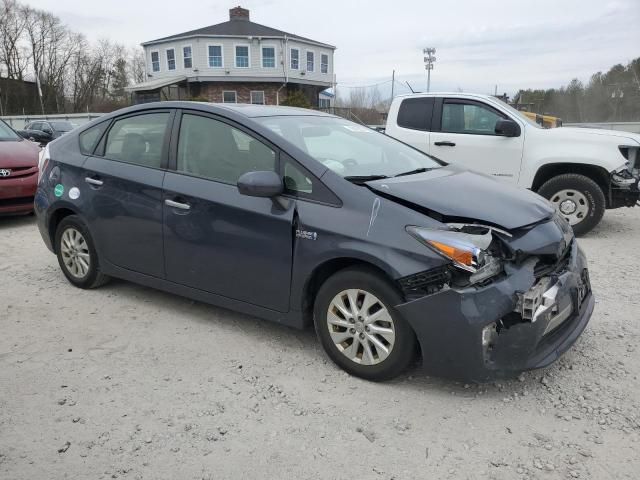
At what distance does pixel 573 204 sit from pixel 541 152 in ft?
2.60

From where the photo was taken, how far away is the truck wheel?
6695mm

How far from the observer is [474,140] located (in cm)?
734

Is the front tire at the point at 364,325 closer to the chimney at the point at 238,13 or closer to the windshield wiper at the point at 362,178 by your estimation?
the windshield wiper at the point at 362,178

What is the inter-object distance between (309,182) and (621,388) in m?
2.22

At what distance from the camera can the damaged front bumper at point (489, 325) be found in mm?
2725

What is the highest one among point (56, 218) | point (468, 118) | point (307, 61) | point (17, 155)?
point (307, 61)

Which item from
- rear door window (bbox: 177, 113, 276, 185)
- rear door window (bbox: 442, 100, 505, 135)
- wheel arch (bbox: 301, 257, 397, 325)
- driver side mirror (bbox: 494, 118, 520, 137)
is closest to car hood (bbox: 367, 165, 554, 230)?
wheel arch (bbox: 301, 257, 397, 325)

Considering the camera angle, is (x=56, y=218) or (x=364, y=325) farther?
(x=56, y=218)

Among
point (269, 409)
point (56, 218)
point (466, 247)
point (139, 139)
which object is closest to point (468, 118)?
point (139, 139)

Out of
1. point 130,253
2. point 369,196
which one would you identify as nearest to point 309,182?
point 369,196

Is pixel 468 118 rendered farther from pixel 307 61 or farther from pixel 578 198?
pixel 307 61

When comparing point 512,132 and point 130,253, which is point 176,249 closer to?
point 130,253

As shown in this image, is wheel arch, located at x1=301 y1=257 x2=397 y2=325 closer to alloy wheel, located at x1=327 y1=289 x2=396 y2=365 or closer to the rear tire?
alloy wheel, located at x1=327 y1=289 x2=396 y2=365

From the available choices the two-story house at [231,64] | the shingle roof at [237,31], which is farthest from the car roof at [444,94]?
the shingle roof at [237,31]
